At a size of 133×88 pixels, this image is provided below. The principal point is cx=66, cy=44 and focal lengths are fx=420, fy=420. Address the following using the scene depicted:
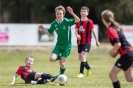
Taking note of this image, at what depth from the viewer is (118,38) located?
8.59 m

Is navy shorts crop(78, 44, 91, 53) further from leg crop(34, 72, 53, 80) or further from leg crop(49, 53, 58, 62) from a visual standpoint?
leg crop(34, 72, 53, 80)

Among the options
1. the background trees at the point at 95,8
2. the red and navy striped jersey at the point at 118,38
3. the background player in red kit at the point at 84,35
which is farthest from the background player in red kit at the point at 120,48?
the background trees at the point at 95,8

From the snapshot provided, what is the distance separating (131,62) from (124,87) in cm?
215

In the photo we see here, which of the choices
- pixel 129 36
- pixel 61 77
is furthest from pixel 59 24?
pixel 129 36

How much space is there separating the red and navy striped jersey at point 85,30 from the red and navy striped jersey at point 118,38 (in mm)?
5332

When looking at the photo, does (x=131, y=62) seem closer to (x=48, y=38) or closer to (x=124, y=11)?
(x=48, y=38)

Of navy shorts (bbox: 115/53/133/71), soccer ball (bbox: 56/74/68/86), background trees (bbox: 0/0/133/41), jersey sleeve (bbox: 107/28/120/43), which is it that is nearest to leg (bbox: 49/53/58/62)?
soccer ball (bbox: 56/74/68/86)

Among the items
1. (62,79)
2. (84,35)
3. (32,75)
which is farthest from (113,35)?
(84,35)

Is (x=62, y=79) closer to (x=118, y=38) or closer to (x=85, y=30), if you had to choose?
(x=118, y=38)

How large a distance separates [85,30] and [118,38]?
18.8 feet

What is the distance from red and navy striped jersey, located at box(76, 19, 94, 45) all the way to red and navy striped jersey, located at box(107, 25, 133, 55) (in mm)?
5332

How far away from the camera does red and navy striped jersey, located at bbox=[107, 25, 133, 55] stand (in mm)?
8547

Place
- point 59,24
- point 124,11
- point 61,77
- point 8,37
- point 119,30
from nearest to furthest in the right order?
point 119,30, point 61,77, point 59,24, point 8,37, point 124,11

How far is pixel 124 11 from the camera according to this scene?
133 ft
